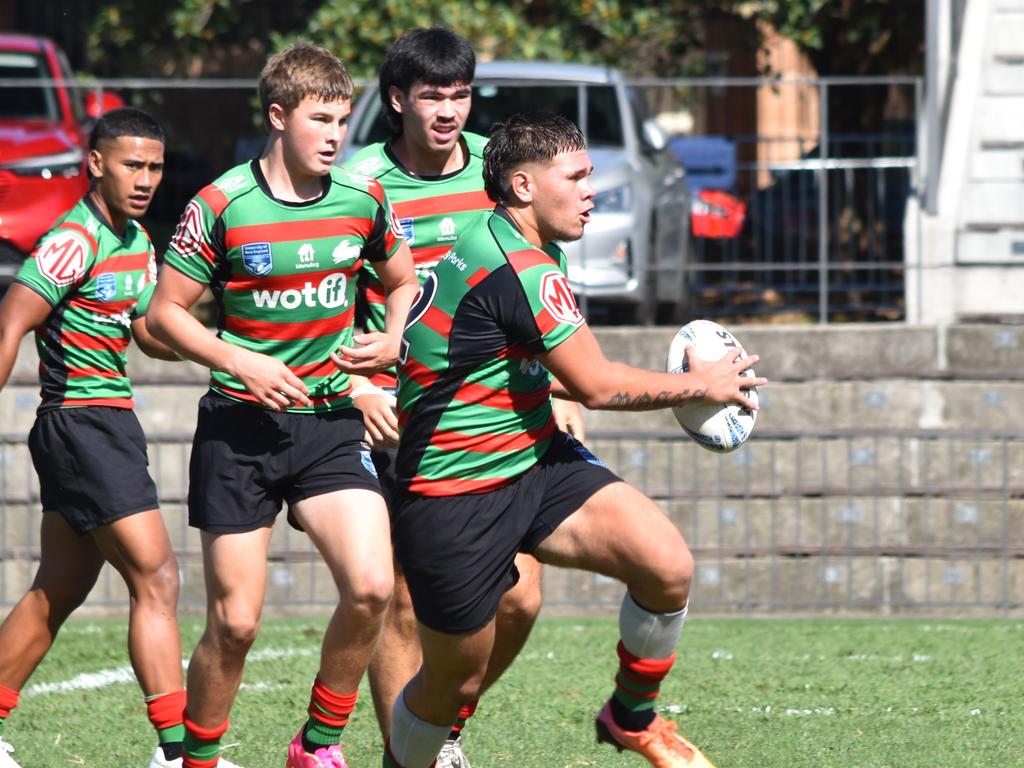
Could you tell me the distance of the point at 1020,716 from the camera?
19.9 feet

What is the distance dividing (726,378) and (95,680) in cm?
380

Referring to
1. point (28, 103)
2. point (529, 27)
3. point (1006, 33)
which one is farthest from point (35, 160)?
point (1006, 33)

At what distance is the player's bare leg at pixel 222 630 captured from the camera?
481 centimetres

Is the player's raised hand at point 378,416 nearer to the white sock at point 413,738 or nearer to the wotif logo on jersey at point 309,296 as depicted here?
the wotif logo on jersey at point 309,296

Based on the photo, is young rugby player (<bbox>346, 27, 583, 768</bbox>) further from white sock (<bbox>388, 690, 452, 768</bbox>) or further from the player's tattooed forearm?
the player's tattooed forearm

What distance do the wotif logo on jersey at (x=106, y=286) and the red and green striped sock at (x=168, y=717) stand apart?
1267 mm

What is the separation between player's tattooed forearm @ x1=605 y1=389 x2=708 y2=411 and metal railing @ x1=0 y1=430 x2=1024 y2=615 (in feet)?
15.1

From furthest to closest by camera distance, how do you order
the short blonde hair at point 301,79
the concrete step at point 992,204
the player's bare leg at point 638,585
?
1. the concrete step at point 992,204
2. the short blonde hair at point 301,79
3. the player's bare leg at point 638,585

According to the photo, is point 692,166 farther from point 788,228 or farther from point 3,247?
point 3,247

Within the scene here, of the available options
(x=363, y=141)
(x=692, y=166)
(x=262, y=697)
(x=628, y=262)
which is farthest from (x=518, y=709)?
(x=692, y=166)

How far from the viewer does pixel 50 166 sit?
36.5 feet

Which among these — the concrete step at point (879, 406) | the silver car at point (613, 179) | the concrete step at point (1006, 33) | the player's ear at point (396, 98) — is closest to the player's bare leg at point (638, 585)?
the player's ear at point (396, 98)

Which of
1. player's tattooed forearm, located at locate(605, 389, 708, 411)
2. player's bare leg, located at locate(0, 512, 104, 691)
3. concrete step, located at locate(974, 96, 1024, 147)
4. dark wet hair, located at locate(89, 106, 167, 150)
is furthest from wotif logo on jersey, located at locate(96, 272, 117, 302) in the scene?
concrete step, located at locate(974, 96, 1024, 147)

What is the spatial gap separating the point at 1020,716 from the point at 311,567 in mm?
4308
